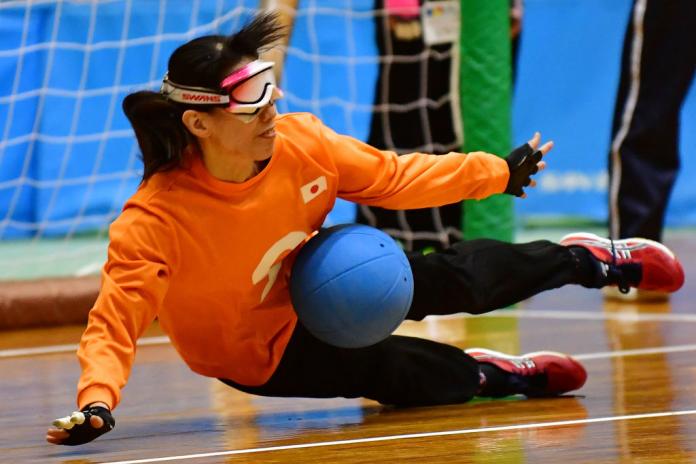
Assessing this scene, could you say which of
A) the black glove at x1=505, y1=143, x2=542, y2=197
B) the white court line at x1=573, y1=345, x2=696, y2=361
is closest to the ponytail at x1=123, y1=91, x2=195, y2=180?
the black glove at x1=505, y1=143, x2=542, y2=197

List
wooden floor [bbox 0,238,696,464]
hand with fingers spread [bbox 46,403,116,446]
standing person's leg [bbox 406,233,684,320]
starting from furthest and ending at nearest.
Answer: standing person's leg [bbox 406,233,684,320], wooden floor [bbox 0,238,696,464], hand with fingers spread [bbox 46,403,116,446]

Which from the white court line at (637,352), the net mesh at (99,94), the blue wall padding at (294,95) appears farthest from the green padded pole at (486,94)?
the blue wall padding at (294,95)

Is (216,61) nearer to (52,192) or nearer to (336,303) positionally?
(336,303)

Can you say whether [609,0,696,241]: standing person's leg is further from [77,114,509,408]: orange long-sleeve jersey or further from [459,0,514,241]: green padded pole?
[77,114,509,408]: orange long-sleeve jersey

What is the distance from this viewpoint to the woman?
2.79 metres

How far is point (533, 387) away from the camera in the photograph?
11.1ft

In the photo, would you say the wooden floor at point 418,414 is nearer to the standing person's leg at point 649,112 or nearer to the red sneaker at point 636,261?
the red sneaker at point 636,261

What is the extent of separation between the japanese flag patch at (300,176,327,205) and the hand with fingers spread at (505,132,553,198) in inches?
18.3

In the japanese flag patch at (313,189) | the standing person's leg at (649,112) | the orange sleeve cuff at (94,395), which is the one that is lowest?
the orange sleeve cuff at (94,395)

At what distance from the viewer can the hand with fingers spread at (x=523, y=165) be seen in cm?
316

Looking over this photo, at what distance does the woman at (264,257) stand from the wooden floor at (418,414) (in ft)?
0.36

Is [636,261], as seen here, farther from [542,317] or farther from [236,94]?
[542,317]

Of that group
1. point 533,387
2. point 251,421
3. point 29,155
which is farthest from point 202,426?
point 29,155

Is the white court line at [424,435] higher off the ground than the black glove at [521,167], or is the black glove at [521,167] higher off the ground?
the black glove at [521,167]
